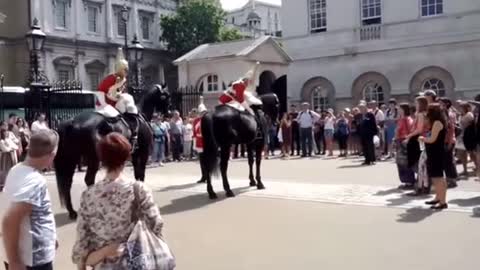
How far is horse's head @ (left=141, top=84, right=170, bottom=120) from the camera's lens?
12266 mm

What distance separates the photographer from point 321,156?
21625 millimetres

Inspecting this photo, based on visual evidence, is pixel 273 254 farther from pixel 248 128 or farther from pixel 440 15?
pixel 440 15

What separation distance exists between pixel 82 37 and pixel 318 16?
23646 millimetres

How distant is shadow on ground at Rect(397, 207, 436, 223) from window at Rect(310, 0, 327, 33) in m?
22.8

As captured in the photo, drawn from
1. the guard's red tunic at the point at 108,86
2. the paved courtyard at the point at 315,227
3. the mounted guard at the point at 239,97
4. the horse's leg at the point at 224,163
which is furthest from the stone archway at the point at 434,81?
the guard's red tunic at the point at 108,86

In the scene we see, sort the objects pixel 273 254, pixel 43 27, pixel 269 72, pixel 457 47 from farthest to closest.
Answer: pixel 43 27, pixel 269 72, pixel 457 47, pixel 273 254

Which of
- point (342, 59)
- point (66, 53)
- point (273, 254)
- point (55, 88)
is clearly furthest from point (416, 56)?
point (66, 53)

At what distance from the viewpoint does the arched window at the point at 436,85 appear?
27.4m

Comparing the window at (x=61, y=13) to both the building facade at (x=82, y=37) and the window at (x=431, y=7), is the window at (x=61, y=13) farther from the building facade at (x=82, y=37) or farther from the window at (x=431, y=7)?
the window at (x=431, y=7)

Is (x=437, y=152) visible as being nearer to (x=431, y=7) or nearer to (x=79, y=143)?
(x=79, y=143)

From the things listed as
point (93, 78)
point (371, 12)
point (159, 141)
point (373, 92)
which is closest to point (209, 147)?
point (159, 141)

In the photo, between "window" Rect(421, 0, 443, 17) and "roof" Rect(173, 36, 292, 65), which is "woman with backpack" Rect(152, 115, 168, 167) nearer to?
"roof" Rect(173, 36, 292, 65)

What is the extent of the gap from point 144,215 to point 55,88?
65.4ft

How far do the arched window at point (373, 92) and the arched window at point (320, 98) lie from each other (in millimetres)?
2060
